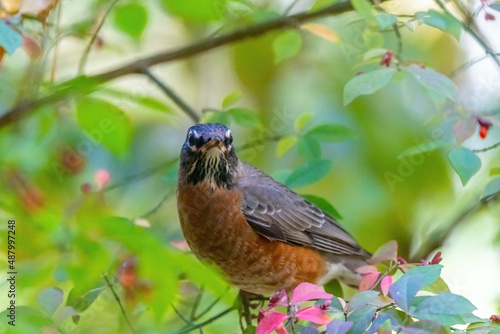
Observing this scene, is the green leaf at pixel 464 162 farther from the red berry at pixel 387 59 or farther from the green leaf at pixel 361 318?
the green leaf at pixel 361 318

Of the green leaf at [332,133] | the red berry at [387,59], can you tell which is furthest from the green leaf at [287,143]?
the red berry at [387,59]

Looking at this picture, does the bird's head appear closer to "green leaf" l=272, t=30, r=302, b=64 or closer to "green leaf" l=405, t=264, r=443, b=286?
"green leaf" l=272, t=30, r=302, b=64

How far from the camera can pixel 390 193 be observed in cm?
531

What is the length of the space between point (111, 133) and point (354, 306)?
1.56 m

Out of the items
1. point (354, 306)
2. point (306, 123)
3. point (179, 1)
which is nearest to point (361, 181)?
point (306, 123)

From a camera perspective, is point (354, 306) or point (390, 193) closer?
point (354, 306)

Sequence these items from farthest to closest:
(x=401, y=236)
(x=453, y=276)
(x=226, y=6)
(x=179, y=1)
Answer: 1. (x=401, y=236)
2. (x=453, y=276)
3. (x=226, y=6)
4. (x=179, y=1)

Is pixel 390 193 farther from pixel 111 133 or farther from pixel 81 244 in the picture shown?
pixel 81 244

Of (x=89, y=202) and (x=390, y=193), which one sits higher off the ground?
(x=89, y=202)

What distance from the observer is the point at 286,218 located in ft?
13.2

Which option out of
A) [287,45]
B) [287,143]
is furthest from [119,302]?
[287,45]

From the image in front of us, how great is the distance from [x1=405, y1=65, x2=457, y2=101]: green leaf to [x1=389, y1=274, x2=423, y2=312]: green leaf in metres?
1.03

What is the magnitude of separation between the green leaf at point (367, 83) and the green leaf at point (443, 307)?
3.37 ft

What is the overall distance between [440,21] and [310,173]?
40.9 inches
